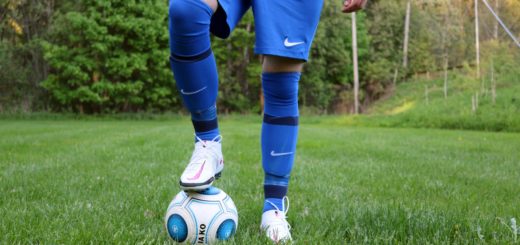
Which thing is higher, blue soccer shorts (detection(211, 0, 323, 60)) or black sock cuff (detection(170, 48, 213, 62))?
blue soccer shorts (detection(211, 0, 323, 60))

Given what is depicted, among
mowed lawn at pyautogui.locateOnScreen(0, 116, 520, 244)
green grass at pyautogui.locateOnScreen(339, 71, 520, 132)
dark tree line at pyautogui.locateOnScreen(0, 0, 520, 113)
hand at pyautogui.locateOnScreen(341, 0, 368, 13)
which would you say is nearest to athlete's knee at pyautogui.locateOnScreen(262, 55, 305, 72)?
hand at pyautogui.locateOnScreen(341, 0, 368, 13)

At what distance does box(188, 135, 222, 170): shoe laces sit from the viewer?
1801 millimetres

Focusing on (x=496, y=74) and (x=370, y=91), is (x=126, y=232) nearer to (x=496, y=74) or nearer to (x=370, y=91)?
(x=496, y=74)

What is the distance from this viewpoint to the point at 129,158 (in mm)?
5641

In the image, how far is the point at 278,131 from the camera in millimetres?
2078

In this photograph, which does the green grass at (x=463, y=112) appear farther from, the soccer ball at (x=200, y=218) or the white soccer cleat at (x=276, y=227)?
the soccer ball at (x=200, y=218)

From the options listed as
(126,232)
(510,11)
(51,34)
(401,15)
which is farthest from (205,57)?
(401,15)

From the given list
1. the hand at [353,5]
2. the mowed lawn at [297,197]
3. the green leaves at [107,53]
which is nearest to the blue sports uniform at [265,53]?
the hand at [353,5]

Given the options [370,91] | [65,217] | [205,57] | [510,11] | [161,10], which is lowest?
[370,91]

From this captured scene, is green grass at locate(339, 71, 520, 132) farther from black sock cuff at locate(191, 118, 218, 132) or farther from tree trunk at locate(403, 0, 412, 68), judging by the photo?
black sock cuff at locate(191, 118, 218, 132)

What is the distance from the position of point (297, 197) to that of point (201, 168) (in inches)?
59.3

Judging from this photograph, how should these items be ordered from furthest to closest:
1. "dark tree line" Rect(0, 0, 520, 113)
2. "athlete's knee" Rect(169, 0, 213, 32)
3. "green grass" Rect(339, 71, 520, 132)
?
1. "dark tree line" Rect(0, 0, 520, 113)
2. "green grass" Rect(339, 71, 520, 132)
3. "athlete's knee" Rect(169, 0, 213, 32)

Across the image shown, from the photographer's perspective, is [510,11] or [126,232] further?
[510,11]

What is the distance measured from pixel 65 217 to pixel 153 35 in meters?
24.2
